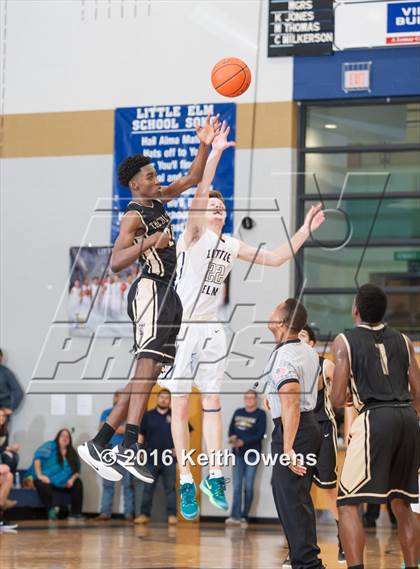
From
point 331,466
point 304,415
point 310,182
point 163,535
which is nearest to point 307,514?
point 304,415

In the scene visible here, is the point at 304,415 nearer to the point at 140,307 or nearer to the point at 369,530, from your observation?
the point at 140,307

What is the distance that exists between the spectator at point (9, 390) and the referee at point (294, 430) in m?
9.33

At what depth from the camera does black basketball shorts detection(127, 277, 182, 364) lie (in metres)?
8.08

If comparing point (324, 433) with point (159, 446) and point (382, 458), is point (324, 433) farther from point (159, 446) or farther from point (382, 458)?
point (159, 446)

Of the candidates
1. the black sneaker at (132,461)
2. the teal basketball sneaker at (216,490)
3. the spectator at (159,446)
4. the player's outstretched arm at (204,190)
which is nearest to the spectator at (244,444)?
the spectator at (159,446)

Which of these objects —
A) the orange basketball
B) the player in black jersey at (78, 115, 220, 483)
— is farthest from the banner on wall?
the player in black jersey at (78, 115, 220, 483)

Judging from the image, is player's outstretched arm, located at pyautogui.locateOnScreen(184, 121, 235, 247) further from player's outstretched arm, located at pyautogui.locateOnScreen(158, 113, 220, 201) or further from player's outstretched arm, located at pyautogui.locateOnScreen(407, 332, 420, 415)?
player's outstretched arm, located at pyautogui.locateOnScreen(407, 332, 420, 415)

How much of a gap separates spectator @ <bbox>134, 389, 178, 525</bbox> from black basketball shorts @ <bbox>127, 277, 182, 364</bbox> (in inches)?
293

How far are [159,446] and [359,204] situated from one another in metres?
4.88

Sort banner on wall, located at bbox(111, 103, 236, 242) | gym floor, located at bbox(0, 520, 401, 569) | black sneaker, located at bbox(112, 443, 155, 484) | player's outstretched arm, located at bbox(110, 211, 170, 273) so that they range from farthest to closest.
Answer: banner on wall, located at bbox(111, 103, 236, 242) < gym floor, located at bbox(0, 520, 401, 569) < black sneaker, located at bbox(112, 443, 155, 484) < player's outstretched arm, located at bbox(110, 211, 170, 273)

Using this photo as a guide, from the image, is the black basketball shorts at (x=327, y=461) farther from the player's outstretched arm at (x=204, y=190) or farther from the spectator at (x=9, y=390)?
the spectator at (x=9, y=390)

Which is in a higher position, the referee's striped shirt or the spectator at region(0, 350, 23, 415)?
the referee's striped shirt

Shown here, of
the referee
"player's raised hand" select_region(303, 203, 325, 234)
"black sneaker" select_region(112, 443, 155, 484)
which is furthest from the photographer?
"player's raised hand" select_region(303, 203, 325, 234)

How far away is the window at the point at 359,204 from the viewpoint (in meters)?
16.4
